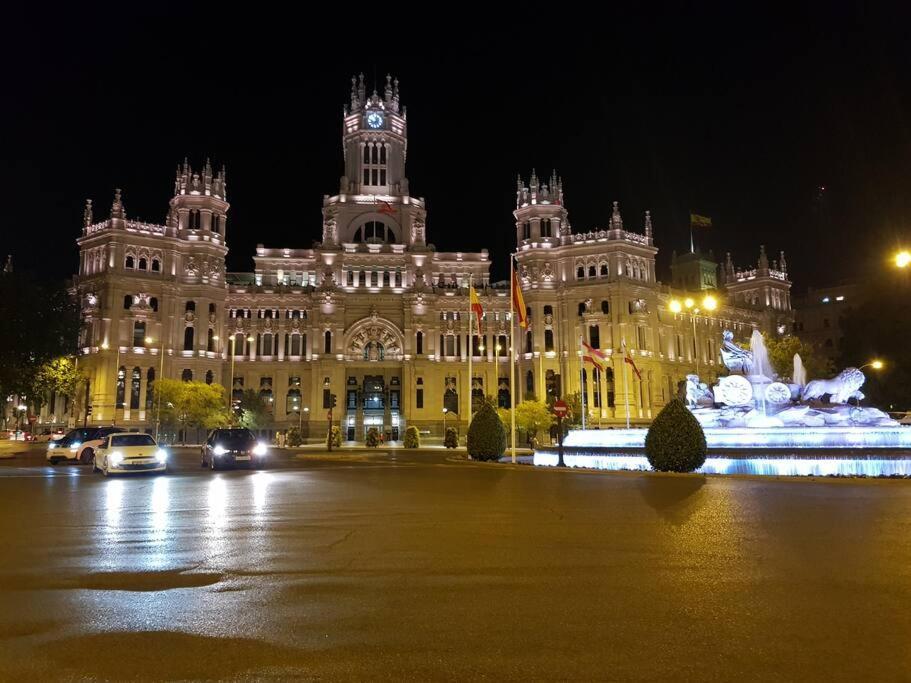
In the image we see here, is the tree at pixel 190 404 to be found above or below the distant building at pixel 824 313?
below

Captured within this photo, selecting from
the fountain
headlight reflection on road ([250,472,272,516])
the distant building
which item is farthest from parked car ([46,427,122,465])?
the distant building

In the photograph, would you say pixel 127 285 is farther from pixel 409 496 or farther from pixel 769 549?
pixel 769 549

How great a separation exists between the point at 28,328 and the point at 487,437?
3214 cm

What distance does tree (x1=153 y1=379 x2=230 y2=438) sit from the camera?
68250mm

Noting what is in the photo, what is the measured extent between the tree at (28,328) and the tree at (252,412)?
2475cm

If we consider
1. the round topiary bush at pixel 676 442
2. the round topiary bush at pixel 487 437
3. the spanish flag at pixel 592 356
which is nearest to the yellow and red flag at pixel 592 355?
the spanish flag at pixel 592 356

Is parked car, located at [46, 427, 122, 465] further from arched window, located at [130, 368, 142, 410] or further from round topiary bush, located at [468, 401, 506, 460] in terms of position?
arched window, located at [130, 368, 142, 410]

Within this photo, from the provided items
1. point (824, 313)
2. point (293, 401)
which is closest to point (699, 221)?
point (824, 313)

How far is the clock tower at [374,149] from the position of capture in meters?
96.6

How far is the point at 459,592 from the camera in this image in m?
7.34

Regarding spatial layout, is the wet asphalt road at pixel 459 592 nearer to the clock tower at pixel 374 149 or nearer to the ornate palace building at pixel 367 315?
the ornate palace building at pixel 367 315

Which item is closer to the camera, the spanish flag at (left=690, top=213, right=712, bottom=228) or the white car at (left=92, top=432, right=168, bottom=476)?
the white car at (left=92, top=432, right=168, bottom=476)

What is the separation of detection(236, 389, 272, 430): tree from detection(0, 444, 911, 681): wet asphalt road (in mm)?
62238

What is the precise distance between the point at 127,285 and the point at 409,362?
1352 inches
